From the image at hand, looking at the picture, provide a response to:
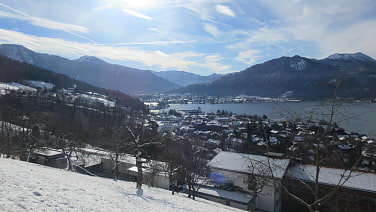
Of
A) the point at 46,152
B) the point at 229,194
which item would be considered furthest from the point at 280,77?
the point at 46,152

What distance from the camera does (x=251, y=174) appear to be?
44.0ft

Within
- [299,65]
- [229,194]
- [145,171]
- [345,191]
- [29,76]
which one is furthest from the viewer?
[299,65]

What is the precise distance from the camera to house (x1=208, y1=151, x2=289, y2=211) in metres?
13.4

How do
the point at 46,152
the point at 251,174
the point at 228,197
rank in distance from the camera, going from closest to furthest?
the point at 251,174 → the point at 228,197 → the point at 46,152

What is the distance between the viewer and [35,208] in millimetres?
3924

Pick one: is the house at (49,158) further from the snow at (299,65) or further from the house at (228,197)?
the snow at (299,65)

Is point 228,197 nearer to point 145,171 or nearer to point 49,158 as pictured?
point 145,171

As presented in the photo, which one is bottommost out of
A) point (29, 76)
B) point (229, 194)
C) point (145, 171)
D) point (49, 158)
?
point (229, 194)

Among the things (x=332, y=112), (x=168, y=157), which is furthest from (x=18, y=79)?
(x=332, y=112)

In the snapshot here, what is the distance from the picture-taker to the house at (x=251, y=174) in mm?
13398

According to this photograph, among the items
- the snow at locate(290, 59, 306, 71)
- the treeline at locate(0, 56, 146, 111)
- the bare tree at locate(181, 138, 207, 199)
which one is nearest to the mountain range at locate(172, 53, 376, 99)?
the snow at locate(290, 59, 306, 71)

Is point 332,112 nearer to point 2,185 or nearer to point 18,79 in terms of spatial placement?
point 2,185

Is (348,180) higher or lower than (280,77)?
lower

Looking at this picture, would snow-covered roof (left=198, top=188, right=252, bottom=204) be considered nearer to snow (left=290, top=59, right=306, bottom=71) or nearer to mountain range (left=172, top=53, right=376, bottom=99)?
mountain range (left=172, top=53, right=376, bottom=99)
